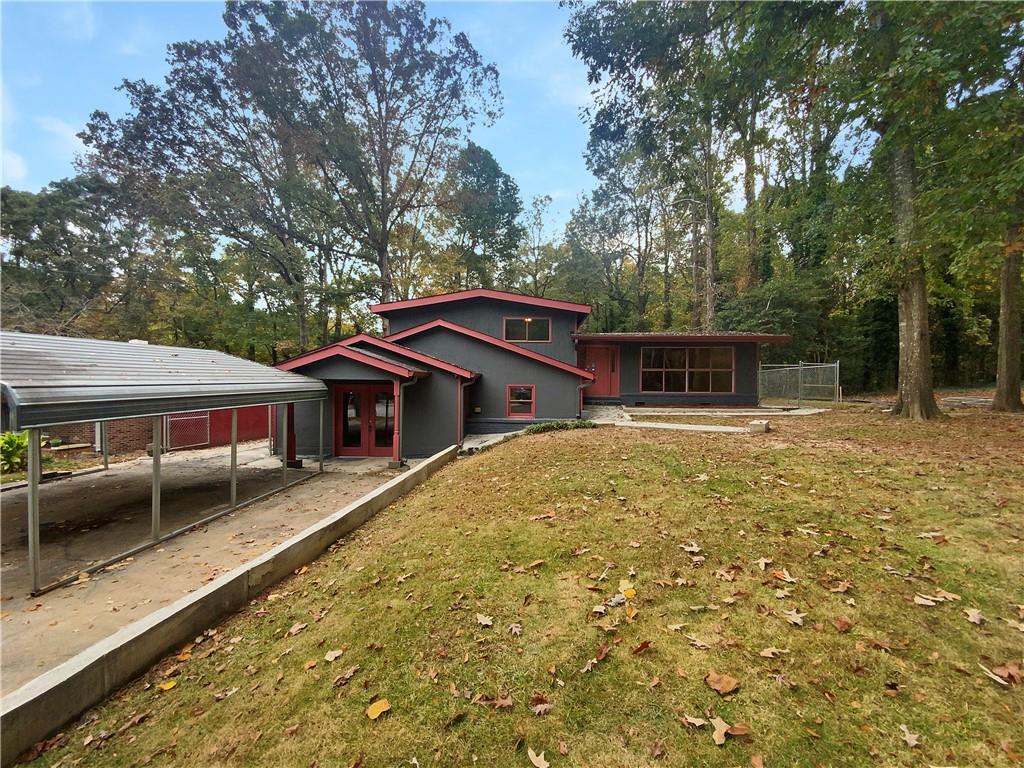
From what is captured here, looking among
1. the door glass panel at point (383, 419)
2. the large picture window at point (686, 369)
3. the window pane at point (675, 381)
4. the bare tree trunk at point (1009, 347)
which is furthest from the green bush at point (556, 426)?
the bare tree trunk at point (1009, 347)

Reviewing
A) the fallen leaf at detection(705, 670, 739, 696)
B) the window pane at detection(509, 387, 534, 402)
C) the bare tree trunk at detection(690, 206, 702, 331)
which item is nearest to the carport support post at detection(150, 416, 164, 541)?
the fallen leaf at detection(705, 670, 739, 696)

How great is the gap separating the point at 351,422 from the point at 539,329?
826cm

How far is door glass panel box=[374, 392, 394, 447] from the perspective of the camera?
12516 millimetres

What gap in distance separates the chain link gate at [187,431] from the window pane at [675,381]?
1827cm

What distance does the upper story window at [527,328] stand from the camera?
55.2ft

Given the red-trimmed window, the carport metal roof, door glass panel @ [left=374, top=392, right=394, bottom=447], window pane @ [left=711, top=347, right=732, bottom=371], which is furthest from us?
window pane @ [left=711, top=347, right=732, bottom=371]

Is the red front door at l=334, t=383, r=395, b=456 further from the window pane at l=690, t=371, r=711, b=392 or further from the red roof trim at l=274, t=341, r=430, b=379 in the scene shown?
the window pane at l=690, t=371, r=711, b=392

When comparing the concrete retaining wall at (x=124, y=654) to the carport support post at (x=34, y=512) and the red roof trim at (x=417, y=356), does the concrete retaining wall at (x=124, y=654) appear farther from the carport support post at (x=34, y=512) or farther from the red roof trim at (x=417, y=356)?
the red roof trim at (x=417, y=356)

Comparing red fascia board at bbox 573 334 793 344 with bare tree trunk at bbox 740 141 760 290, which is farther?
bare tree trunk at bbox 740 141 760 290

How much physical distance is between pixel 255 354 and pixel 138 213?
1101 cm

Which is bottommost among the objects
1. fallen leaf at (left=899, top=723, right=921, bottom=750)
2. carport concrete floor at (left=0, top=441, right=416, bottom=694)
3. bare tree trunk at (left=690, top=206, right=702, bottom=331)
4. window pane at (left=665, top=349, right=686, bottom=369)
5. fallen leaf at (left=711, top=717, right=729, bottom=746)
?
carport concrete floor at (left=0, top=441, right=416, bottom=694)

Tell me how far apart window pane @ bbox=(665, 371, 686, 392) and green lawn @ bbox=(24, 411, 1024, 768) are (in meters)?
12.8

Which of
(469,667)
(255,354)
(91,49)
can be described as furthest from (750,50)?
(255,354)

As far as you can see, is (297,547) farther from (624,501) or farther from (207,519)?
(624,501)
